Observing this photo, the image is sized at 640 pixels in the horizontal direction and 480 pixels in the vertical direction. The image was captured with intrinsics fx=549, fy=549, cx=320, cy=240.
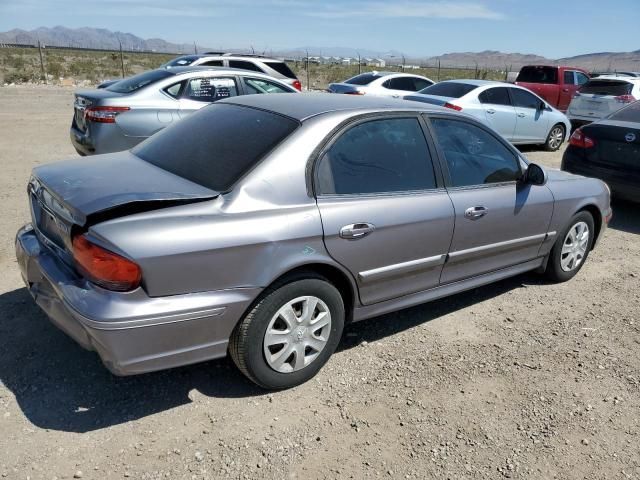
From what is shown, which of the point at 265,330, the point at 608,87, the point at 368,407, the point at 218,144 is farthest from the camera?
the point at 608,87

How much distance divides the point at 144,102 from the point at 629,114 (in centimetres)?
644

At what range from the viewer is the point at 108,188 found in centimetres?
286

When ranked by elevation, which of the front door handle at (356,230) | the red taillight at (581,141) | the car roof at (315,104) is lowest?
the red taillight at (581,141)

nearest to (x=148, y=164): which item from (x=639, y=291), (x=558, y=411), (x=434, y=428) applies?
(x=434, y=428)

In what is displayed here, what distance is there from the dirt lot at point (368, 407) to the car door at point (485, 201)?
54 centimetres

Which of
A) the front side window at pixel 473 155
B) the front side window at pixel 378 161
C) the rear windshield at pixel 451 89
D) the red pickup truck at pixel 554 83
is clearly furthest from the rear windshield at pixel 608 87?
the front side window at pixel 378 161

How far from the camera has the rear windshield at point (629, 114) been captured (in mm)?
7176

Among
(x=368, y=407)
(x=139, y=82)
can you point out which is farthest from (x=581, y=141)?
(x=139, y=82)

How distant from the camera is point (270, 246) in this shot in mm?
2857

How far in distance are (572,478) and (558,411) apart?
539 millimetres

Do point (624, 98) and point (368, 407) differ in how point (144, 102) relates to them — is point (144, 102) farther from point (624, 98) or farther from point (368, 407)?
point (624, 98)

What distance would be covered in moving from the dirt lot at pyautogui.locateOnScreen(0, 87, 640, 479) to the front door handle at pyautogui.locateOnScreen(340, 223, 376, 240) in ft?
2.94

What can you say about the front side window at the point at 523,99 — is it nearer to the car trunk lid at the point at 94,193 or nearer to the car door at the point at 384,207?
the car door at the point at 384,207

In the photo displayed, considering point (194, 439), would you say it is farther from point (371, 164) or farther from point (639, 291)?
point (639, 291)
